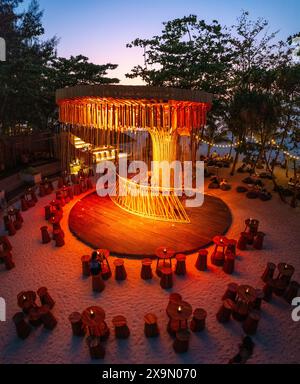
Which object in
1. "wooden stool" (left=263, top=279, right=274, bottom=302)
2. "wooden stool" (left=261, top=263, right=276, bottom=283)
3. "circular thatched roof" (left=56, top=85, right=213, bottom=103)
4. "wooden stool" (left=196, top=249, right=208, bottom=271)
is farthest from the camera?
"wooden stool" (left=196, top=249, right=208, bottom=271)

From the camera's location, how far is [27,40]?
53.0ft

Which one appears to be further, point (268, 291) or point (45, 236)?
point (45, 236)

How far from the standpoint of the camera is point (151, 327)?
5.30m

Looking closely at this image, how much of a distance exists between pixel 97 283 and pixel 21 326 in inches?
72.8

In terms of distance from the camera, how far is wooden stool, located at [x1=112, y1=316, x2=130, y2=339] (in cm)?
524

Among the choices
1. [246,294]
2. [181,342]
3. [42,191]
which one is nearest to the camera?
[181,342]

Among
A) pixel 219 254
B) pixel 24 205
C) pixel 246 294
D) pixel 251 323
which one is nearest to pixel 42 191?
pixel 24 205

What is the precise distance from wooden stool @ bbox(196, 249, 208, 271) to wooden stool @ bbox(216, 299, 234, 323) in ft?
5.46

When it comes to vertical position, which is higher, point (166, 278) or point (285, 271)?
point (285, 271)

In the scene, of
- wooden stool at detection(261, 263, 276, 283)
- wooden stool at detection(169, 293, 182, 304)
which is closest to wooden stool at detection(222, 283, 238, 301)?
wooden stool at detection(169, 293, 182, 304)

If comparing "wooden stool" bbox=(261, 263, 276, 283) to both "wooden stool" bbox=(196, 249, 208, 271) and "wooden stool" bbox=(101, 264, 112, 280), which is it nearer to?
"wooden stool" bbox=(196, 249, 208, 271)

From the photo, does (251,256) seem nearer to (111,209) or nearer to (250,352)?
(250,352)

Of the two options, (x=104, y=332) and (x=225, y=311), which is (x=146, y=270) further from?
(x=225, y=311)

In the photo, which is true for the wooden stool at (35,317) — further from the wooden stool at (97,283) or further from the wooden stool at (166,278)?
the wooden stool at (166,278)
